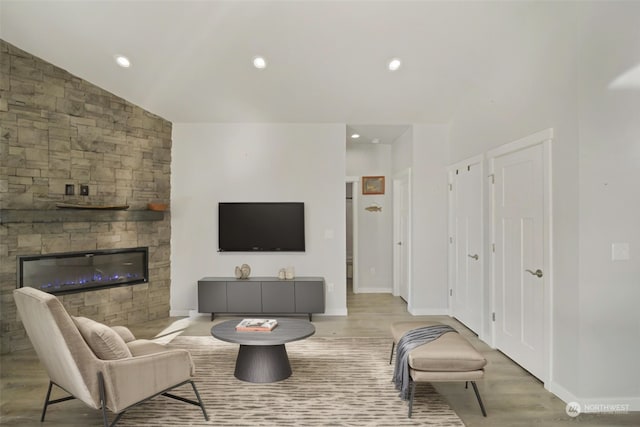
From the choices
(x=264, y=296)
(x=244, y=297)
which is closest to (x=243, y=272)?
(x=244, y=297)

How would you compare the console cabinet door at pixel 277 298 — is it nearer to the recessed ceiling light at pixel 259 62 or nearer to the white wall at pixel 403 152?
the white wall at pixel 403 152

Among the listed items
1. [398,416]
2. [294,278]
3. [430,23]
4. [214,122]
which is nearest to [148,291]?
[294,278]

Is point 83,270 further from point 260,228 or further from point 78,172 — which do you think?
point 260,228

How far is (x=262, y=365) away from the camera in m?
3.21

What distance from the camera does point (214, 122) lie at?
17.8 feet

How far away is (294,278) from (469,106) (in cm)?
313

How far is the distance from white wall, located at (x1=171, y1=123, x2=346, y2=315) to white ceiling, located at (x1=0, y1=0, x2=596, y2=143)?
46cm

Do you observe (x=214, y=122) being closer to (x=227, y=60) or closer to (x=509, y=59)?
(x=227, y=60)

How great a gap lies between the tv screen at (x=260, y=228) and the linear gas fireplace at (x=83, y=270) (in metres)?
1.11

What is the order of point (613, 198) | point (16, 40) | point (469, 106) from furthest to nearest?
1. point (469, 106)
2. point (16, 40)
3. point (613, 198)

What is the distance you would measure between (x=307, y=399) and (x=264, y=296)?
227 cm

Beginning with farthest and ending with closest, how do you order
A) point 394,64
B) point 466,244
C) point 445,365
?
point 466,244 → point 394,64 → point 445,365

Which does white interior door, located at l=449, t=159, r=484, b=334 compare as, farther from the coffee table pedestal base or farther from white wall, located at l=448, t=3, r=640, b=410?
the coffee table pedestal base

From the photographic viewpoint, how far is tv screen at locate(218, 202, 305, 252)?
5344 mm
